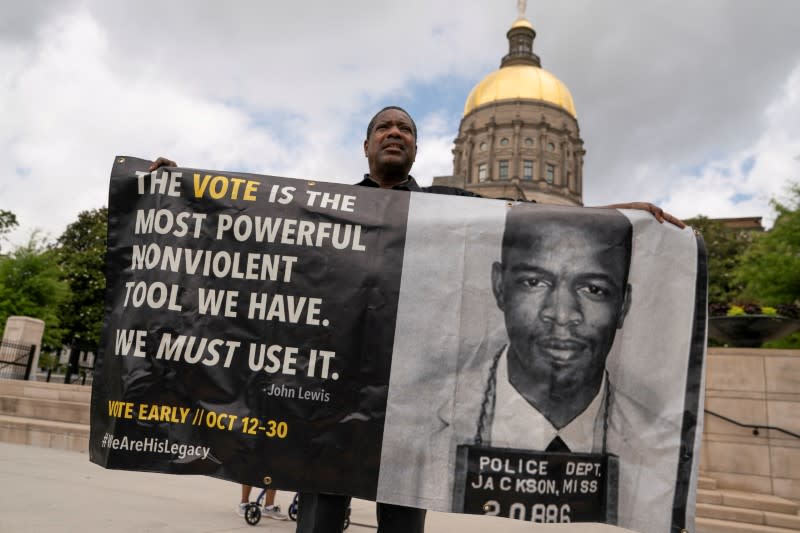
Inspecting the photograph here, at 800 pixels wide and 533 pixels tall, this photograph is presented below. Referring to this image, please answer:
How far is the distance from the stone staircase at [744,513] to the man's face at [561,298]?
5.89 m

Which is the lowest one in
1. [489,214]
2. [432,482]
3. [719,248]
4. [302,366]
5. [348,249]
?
[432,482]

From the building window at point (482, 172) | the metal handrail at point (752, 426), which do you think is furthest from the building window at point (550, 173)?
the metal handrail at point (752, 426)

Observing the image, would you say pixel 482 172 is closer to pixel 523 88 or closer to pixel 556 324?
pixel 523 88

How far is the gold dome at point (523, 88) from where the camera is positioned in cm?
8419

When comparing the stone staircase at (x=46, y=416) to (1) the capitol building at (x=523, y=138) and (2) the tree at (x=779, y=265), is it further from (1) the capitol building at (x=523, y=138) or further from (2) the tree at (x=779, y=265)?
(1) the capitol building at (x=523, y=138)

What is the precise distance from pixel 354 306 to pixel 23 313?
3163 cm

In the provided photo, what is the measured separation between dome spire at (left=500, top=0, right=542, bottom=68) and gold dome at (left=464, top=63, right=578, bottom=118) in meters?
2.16

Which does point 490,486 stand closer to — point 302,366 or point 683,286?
point 302,366

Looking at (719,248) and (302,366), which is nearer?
(302,366)

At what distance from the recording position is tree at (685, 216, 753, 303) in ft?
136

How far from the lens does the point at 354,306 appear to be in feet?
9.53

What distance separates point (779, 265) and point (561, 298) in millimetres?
24459

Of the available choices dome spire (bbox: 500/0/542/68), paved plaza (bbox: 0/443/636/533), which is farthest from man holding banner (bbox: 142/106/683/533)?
dome spire (bbox: 500/0/542/68)

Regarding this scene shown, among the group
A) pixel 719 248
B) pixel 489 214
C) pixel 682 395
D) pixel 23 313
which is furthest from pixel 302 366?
pixel 719 248
